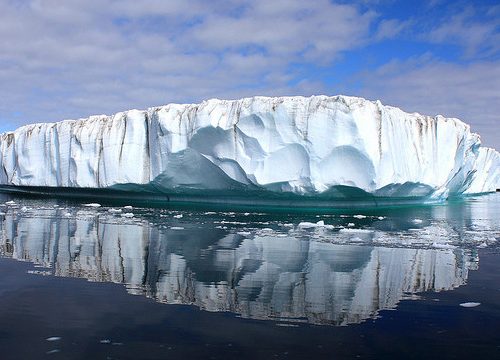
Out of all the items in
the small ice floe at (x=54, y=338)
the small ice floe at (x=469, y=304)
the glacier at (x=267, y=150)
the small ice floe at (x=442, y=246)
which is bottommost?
the small ice floe at (x=54, y=338)

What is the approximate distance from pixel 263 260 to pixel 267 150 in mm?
9418

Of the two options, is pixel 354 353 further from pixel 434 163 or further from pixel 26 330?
pixel 434 163

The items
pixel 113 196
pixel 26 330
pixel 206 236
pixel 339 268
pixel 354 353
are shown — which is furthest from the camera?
pixel 113 196

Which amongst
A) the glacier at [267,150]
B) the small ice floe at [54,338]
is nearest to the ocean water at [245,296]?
the small ice floe at [54,338]

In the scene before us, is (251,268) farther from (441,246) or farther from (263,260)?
(441,246)

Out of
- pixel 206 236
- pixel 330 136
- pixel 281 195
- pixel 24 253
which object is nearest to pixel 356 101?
pixel 330 136

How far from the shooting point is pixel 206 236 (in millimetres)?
9898

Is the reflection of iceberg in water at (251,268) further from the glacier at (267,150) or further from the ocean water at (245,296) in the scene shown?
the glacier at (267,150)

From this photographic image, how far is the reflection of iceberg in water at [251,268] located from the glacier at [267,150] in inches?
260

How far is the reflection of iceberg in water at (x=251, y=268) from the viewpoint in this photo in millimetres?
5062

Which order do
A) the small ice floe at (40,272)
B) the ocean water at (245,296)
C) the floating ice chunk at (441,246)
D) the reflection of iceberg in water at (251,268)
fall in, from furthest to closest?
the floating ice chunk at (441,246) → the small ice floe at (40,272) → the reflection of iceberg in water at (251,268) → the ocean water at (245,296)

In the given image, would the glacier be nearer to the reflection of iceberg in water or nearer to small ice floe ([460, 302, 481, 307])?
the reflection of iceberg in water

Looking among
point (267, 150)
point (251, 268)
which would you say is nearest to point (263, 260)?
point (251, 268)

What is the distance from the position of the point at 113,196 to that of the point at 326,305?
1851 centimetres
